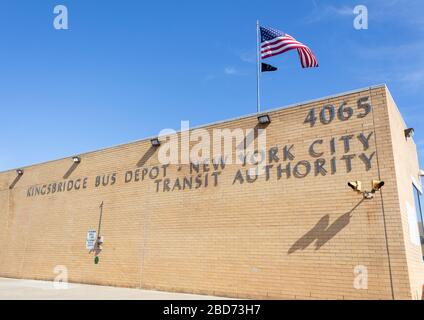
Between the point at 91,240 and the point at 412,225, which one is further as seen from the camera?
the point at 91,240

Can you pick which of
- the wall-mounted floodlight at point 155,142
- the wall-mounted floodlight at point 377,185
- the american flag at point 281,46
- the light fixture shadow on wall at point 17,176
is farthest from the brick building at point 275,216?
the light fixture shadow on wall at point 17,176

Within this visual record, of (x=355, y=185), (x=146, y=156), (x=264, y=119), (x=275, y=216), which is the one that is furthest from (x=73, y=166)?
(x=355, y=185)

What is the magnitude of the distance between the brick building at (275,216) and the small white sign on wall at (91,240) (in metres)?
0.22

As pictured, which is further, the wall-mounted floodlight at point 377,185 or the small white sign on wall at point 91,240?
the small white sign on wall at point 91,240

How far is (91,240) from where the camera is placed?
50.6 ft

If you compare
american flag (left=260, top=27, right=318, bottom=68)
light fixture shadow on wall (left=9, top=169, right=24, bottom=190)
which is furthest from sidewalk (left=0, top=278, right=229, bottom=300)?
american flag (left=260, top=27, right=318, bottom=68)

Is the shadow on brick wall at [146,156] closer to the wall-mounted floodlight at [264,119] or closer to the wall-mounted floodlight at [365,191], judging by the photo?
the wall-mounted floodlight at [264,119]

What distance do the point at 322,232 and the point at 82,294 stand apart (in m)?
7.74

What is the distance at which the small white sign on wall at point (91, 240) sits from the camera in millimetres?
15344

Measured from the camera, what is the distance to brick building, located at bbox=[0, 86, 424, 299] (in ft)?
32.2

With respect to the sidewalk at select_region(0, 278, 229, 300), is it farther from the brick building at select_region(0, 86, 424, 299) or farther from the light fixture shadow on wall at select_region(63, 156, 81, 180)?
the light fixture shadow on wall at select_region(63, 156, 81, 180)

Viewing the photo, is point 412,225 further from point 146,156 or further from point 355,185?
point 146,156

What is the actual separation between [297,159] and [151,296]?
6.16m
